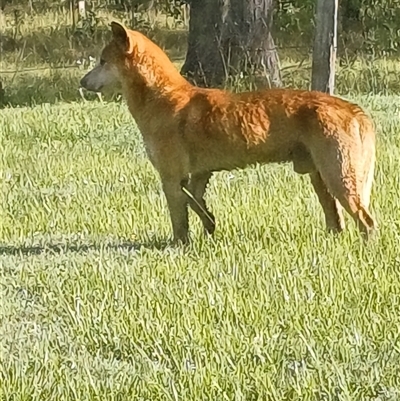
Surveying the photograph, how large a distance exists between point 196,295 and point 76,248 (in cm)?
156

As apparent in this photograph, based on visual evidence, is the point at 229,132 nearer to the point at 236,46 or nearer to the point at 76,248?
the point at 76,248

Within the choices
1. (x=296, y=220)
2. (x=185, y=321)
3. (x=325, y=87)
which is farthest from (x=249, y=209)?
(x=325, y=87)

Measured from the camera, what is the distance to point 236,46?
1555 centimetres

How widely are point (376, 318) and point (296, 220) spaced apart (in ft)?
7.06

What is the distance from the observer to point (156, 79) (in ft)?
22.9

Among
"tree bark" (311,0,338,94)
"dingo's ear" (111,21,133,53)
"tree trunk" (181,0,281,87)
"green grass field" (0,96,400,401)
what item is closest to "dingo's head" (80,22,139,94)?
"dingo's ear" (111,21,133,53)

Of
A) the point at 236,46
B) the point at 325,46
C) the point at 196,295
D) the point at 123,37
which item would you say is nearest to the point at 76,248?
the point at 123,37

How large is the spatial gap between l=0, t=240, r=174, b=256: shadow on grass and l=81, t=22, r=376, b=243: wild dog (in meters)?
0.17

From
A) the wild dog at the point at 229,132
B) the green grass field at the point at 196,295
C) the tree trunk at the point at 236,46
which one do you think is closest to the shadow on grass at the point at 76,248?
the green grass field at the point at 196,295

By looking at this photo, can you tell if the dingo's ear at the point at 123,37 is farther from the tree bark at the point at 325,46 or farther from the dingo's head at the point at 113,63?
the tree bark at the point at 325,46

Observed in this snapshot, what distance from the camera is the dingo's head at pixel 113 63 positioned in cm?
700

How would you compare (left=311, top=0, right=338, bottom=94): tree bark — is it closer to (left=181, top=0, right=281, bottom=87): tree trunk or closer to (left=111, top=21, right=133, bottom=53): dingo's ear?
(left=181, top=0, right=281, bottom=87): tree trunk

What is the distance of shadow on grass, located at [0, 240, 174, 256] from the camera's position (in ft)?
22.3

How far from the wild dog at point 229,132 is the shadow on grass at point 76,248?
6.5 inches
